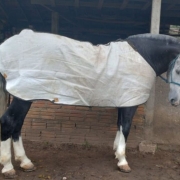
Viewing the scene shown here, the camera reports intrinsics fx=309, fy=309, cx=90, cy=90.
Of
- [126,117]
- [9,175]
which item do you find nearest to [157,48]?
[126,117]

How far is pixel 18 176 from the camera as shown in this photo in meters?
3.69

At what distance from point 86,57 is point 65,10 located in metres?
2.94

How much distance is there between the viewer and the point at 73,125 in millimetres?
4781

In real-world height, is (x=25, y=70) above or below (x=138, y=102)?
above

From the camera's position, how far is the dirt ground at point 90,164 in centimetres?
379

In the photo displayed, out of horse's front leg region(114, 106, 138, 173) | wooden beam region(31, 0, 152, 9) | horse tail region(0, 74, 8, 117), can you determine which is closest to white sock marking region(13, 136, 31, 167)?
horse tail region(0, 74, 8, 117)

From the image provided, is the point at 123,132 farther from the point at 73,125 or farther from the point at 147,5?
the point at 147,5

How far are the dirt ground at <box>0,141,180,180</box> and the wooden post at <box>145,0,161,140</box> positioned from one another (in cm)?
35

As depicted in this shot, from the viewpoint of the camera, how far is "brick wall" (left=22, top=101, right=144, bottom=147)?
4.76m

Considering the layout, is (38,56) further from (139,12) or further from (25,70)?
(139,12)

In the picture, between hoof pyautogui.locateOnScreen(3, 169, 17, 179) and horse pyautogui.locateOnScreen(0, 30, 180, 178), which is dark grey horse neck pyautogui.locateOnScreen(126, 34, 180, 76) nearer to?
horse pyautogui.locateOnScreen(0, 30, 180, 178)

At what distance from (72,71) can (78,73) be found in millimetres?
74

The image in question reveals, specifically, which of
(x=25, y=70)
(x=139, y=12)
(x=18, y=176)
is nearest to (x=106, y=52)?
(x=25, y=70)

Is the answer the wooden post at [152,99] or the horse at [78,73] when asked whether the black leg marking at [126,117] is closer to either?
the horse at [78,73]
